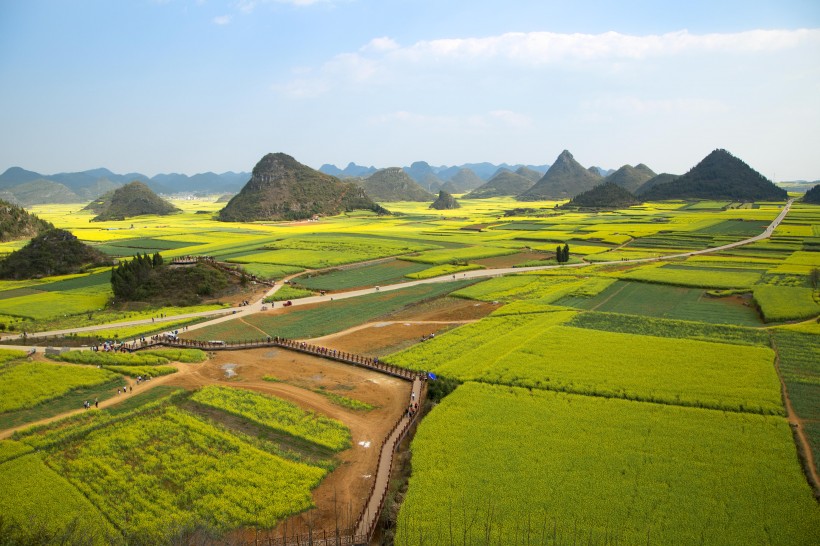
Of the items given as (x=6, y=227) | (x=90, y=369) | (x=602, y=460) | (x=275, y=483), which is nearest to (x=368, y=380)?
(x=275, y=483)

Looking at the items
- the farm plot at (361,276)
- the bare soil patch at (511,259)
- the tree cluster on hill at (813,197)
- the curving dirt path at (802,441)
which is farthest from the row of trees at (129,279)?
the tree cluster on hill at (813,197)

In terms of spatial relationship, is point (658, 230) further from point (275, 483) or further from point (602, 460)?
point (275, 483)

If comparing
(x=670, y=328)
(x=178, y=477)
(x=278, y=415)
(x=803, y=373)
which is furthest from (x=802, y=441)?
(x=178, y=477)

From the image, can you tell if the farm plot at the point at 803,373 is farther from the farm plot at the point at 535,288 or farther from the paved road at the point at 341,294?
the paved road at the point at 341,294

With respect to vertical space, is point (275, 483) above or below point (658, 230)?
below

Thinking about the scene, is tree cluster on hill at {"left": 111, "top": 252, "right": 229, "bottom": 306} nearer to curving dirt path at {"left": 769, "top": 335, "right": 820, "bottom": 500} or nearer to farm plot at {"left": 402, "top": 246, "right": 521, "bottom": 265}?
farm plot at {"left": 402, "top": 246, "right": 521, "bottom": 265}

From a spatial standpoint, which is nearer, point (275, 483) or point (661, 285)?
point (275, 483)
